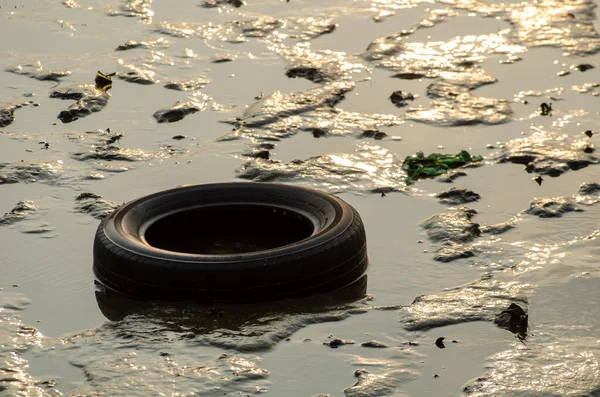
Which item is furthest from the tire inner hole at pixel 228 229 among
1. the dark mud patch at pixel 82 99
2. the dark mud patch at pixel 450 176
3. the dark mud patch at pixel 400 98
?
the dark mud patch at pixel 400 98

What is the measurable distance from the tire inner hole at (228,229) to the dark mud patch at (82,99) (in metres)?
3.06

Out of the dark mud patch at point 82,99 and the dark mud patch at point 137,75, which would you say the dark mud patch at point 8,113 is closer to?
the dark mud patch at point 82,99

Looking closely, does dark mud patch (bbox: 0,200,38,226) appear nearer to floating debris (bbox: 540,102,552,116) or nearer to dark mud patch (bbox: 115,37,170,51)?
dark mud patch (bbox: 115,37,170,51)

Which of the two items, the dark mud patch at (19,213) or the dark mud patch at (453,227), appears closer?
the dark mud patch at (453,227)

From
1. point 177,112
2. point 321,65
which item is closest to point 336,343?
point 177,112

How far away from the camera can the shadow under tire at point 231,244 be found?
21.7 feet

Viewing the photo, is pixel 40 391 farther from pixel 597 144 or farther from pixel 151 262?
pixel 597 144

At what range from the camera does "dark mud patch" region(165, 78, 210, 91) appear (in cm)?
1107

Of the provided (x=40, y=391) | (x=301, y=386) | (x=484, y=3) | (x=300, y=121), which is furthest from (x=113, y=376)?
(x=484, y=3)

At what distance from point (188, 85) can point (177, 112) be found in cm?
86

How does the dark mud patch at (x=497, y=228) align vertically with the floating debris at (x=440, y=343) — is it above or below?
below

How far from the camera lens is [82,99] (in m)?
10.8

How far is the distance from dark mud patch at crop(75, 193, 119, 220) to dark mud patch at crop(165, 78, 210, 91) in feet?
9.18

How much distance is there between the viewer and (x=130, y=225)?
727 centimetres
